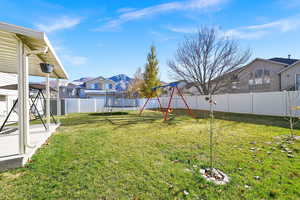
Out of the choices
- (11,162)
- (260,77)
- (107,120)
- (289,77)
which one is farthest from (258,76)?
(11,162)

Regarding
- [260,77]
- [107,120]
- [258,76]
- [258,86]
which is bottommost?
[107,120]

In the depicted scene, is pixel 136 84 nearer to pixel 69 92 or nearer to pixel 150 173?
pixel 69 92

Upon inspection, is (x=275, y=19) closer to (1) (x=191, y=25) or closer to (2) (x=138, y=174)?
(1) (x=191, y=25)

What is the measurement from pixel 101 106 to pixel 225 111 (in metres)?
12.5

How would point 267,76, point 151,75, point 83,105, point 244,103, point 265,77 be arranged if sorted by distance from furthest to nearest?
point 151,75 < point 265,77 < point 267,76 < point 83,105 < point 244,103

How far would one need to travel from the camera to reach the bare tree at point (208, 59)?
13641 millimetres

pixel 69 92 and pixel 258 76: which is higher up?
pixel 258 76

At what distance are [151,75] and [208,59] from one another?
6.62m

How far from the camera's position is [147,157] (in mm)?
2869

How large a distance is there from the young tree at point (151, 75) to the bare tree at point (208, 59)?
89.0 inches

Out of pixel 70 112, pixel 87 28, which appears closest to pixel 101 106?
pixel 70 112

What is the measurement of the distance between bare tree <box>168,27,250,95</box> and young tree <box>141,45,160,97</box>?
2262 millimetres

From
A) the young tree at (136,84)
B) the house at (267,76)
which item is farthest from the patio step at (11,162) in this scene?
the young tree at (136,84)

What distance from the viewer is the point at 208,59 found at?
47.1 ft
